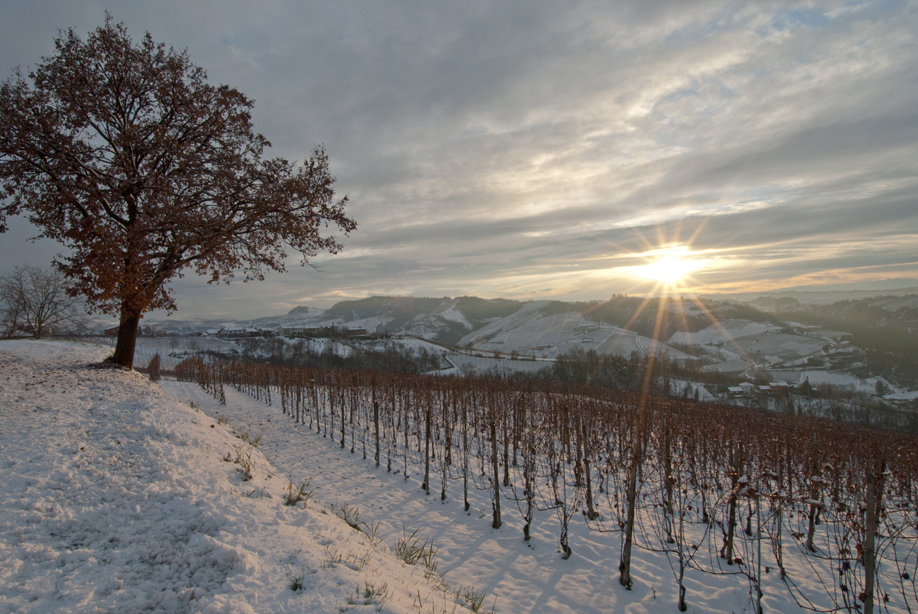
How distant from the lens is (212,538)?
377 cm

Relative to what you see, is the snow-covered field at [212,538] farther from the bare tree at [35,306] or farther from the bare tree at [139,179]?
the bare tree at [35,306]

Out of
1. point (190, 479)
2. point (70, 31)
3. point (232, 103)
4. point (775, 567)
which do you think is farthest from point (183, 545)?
point (70, 31)

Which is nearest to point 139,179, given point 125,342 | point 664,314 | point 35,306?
point 125,342

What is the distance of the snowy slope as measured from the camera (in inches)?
122

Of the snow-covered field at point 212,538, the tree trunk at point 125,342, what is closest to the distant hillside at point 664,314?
the snow-covered field at point 212,538

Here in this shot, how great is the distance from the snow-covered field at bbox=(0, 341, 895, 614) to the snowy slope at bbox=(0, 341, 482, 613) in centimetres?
2

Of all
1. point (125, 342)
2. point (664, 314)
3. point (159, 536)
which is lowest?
point (664, 314)

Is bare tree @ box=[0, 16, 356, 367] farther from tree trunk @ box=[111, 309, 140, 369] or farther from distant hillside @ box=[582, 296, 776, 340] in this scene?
distant hillside @ box=[582, 296, 776, 340]

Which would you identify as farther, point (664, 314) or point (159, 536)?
point (664, 314)

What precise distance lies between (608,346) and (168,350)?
117467 mm

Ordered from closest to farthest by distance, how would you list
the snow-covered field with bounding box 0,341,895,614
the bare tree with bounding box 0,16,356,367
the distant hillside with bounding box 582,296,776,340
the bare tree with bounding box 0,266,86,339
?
the snow-covered field with bounding box 0,341,895,614, the bare tree with bounding box 0,16,356,367, the bare tree with bounding box 0,266,86,339, the distant hillside with bounding box 582,296,776,340

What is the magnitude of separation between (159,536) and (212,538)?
602mm

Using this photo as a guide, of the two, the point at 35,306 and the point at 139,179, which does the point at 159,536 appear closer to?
the point at 139,179

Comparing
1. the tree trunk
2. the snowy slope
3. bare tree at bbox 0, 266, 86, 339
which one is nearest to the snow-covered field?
the snowy slope
